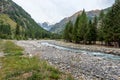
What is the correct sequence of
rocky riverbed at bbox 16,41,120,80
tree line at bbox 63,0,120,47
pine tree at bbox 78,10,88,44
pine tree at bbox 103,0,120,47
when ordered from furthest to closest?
pine tree at bbox 78,10,88,44, tree line at bbox 63,0,120,47, pine tree at bbox 103,0,120,47, rocky riverbed at bbox 16,41,120,80

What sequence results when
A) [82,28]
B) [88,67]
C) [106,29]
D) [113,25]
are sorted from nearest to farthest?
[88,67]
[113,25]
[106,29]
[82,28]

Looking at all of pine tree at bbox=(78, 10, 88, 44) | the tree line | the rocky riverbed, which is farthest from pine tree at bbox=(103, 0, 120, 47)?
the rocky riverbed

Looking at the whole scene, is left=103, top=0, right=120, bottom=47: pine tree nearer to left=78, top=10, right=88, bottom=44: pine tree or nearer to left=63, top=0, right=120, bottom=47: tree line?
left=63, top=0, right=120, bottom=47: tree line

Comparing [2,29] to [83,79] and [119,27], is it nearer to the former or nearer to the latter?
[119,27]

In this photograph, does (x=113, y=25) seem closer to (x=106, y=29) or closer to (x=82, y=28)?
(x=106, y=29)

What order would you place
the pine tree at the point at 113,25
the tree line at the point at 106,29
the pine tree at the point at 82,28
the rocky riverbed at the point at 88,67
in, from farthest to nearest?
the pine tree at the point at 82,28 < the tree line at the point at 106,29 < the pine tree at the point at 113,25 < the rocky riverbed at the point at 88,67

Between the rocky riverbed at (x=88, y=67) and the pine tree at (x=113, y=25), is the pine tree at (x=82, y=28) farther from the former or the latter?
the rocky riverbed at (x=88, y=67)

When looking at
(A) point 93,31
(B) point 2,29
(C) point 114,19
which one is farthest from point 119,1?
(B) point 2,29

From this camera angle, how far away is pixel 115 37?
248 feet

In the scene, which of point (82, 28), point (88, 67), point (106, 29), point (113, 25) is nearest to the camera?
point (88, 67)

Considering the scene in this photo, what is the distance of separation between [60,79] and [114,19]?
6512cm

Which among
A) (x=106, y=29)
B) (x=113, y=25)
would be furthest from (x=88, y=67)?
(x=106, y=29)

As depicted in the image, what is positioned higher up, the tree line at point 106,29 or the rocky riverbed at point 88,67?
the tree line at point 106,29

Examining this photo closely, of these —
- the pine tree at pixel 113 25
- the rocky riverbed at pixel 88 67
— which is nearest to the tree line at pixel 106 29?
the pine tree at pixel 113 25
